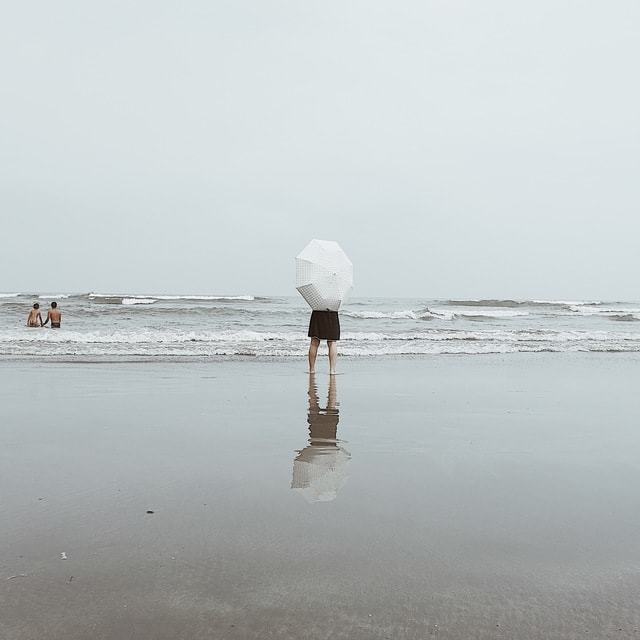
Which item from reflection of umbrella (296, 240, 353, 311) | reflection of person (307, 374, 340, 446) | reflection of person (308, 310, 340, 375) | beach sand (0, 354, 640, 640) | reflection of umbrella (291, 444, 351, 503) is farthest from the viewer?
reflection of person (308, 310, 340, 375)

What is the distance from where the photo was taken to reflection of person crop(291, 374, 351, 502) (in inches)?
126

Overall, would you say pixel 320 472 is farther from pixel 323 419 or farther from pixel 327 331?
pixel 327 331

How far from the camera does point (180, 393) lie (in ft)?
21.6

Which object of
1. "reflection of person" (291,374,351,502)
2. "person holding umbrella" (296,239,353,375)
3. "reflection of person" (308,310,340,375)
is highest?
"person holding umbrella" (296,239,353,375)

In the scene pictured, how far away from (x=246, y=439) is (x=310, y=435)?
54 centimetres

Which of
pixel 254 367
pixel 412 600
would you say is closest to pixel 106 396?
pixel 254 367

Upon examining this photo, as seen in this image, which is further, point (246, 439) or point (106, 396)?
point (106, 396)

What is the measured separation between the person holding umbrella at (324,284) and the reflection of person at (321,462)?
3246 millimetres

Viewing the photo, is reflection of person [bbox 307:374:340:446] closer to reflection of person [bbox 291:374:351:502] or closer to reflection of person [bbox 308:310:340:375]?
reflection of person [bbox 291:374:351:502]

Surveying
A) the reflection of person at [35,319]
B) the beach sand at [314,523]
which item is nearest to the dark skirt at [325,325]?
the beach sand at [314,523]

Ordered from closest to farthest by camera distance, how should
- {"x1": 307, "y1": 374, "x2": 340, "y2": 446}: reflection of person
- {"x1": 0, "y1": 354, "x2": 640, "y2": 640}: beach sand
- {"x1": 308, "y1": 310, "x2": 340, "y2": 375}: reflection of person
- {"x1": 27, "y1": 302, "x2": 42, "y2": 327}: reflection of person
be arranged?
{"x1": 0, "y1": 354, "x2": 640, "y2": 640}: beach sand, {"x1": 307, "y1": 374, "x2": 340, "y2": 446}: reflection of person, {"x1": 308, "y1": 310, "x2": 340, "y2": 375}: reflection of person, {"x1": 27, "y1": 302, "x2": 42, "y2": 327}: reflection of person

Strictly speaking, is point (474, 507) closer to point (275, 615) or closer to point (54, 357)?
point (275, 615)

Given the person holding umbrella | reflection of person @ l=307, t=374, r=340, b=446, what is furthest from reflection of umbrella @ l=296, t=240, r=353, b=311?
reflection of person @ l=307, t=374, r=340, b=446

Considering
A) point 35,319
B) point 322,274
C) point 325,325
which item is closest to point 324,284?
point 322,274
